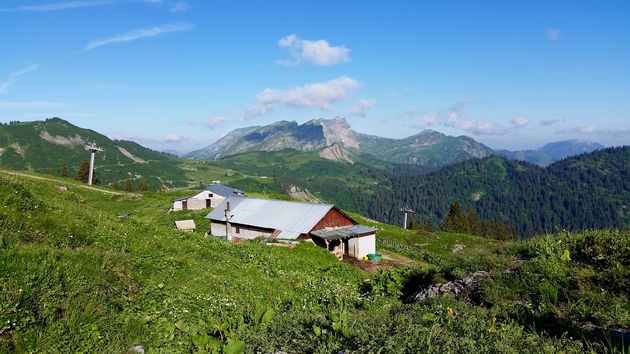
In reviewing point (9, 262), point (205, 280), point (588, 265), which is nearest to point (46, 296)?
point (9, 262)

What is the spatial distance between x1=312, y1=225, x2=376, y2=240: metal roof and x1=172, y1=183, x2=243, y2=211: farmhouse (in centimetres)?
4076

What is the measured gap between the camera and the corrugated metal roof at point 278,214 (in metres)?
44.4

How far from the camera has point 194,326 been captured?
884 cm

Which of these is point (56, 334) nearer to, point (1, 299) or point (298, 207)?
point (1, 299)

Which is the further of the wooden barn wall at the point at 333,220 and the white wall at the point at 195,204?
the white wall at the point at 195,204

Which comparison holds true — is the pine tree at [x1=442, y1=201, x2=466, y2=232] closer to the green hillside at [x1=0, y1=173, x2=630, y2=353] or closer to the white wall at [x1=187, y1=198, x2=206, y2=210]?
the white wall at [x1=187, y1=198, x2=206, y2=210]

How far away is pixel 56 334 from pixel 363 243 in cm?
4054

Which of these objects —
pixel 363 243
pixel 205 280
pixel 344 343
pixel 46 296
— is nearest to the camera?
pixel 344 343

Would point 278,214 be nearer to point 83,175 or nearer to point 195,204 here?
point 195,204

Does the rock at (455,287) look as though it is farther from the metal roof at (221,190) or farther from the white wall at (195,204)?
the metal roof at (221,190)

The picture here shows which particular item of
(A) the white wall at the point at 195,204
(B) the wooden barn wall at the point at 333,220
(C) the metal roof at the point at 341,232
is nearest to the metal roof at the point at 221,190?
(A) the white wall at the point at 195,204

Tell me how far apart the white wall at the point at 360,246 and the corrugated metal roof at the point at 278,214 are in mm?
4756

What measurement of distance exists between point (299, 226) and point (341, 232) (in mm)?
4749

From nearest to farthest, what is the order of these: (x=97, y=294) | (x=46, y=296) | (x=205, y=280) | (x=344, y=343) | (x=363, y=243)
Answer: (x=344, y=343) → (x=46, y=296) → (x=97, y=294) → (x=205, y=280) → (x=363, y=243)
